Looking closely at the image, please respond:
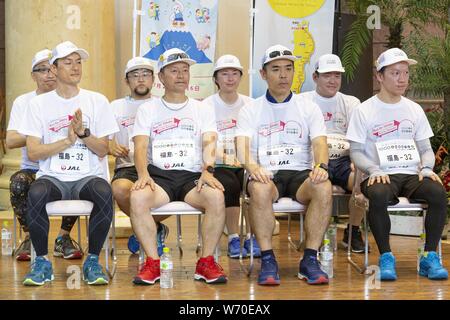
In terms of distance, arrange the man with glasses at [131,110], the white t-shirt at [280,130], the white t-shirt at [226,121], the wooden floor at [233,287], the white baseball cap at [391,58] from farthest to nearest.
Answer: the white t-shirt at [226,121] < the man with glasses at [131,110] < the white t-shirt at [280,130] < the white baseball cap at [391,58] < the wooden floor at [233,287]

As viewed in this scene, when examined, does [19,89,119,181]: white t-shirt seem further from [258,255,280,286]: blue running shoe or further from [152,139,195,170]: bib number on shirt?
[258,255,280,286]: blue running shoe

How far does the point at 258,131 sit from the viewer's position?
6.21 meters

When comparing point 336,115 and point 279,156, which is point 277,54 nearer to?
point 279,156

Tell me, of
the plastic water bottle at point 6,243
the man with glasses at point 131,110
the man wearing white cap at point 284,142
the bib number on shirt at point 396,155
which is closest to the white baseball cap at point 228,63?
the man with glasses at point 131,110

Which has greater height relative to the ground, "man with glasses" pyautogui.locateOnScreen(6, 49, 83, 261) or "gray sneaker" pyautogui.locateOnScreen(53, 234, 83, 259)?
"man with glasses" pyautogui.locateOnScreen(6, 49, 83, 261)

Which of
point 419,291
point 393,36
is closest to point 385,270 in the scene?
point 419,291

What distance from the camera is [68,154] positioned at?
5.98m

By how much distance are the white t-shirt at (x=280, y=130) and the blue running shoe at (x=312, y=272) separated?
678 millimetres

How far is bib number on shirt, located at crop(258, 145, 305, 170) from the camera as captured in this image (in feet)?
20.4

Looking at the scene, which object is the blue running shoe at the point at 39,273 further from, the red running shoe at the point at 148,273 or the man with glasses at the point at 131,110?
the man with glasses at the point at 131,110

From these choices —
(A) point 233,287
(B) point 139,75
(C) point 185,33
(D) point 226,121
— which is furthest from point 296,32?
(A) point 233,287

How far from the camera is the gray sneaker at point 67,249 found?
270 inches

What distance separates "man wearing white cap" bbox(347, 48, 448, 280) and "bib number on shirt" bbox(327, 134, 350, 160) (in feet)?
2.18

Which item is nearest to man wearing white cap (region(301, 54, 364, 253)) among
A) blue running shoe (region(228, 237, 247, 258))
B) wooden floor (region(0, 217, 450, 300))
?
wooden floor (region(0, 217, 450, 300))
